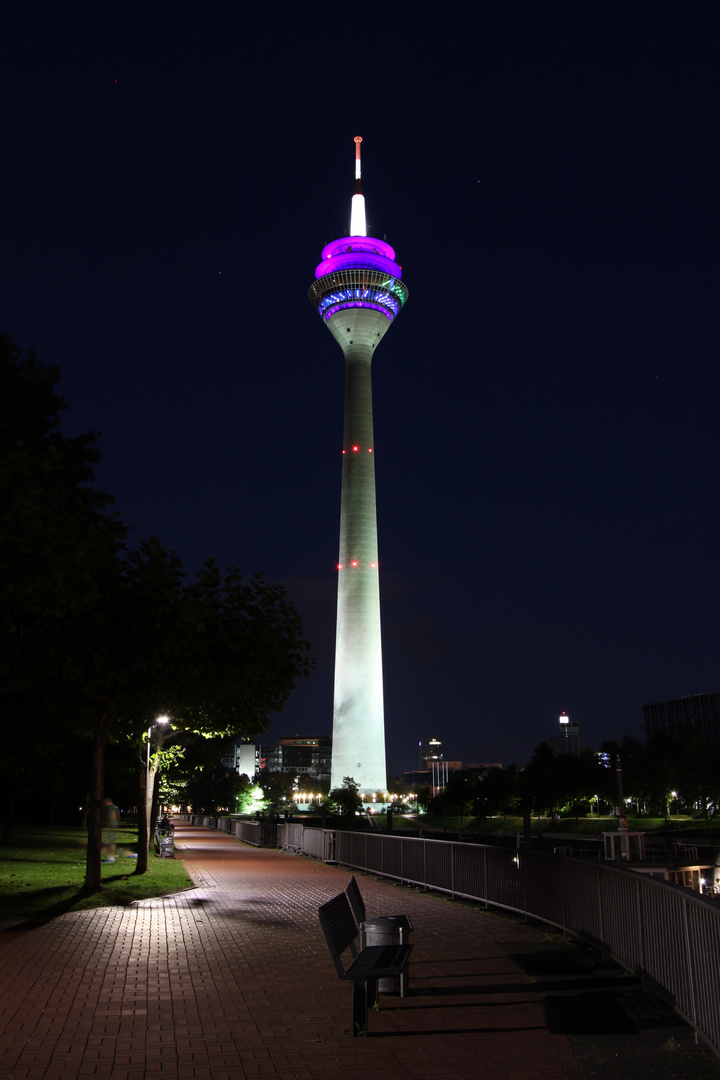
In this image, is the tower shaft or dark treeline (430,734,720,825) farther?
the tower shaft

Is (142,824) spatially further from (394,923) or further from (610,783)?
(610,783)

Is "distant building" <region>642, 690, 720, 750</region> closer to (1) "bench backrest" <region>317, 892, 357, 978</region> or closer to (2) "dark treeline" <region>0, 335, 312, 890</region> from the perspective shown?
(2) "dark treeline" <region>0, 335, 312, 890</region>

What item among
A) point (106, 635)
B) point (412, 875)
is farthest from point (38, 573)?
point (412, 875)

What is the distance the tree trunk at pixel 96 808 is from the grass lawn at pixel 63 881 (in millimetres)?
376

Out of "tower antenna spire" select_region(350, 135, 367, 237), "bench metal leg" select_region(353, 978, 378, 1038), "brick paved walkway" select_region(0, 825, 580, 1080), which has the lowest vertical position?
"brick paved walkway" select_region(0, 825, 580, 1080)

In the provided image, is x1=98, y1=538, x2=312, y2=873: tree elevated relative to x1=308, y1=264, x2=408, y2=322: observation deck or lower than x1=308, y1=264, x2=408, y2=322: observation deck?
lower

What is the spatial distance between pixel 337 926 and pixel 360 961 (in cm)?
37

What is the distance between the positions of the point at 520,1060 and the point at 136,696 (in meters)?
12.3

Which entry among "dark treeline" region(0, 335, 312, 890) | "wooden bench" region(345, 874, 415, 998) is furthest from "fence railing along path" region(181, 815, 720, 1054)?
"dark treeline" region(0, 335, 312, 890)

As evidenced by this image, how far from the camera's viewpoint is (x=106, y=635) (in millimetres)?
17484

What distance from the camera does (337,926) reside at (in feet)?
27.1

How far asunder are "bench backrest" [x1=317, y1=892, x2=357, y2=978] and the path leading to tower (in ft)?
1.92

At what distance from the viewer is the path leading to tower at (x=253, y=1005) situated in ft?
22.4

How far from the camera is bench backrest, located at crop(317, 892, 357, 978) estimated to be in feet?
25.3
